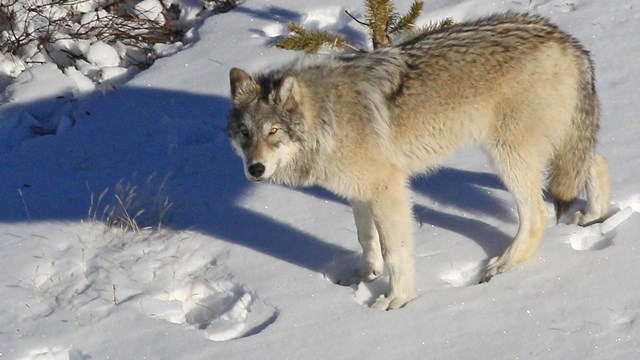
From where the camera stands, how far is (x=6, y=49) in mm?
9742

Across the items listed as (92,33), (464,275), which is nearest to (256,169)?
(464,275)

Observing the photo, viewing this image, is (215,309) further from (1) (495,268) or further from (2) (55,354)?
(1) (495,268)

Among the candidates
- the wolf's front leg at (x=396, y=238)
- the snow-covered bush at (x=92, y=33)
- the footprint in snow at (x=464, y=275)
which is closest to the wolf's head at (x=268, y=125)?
the wolf's front leg at (x=396, y=238)

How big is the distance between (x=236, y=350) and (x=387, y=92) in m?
1.91

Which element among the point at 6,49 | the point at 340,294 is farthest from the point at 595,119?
the point at 6,49

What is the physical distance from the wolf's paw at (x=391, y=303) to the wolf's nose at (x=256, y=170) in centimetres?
114

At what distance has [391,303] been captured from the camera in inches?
240

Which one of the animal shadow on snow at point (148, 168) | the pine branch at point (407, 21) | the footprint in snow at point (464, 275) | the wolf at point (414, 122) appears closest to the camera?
the wolf at point (414, 122)

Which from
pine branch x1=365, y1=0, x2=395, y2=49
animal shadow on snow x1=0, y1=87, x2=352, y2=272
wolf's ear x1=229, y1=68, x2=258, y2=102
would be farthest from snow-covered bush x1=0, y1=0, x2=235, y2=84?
wolf's ear x1=229, y1=68, x2=258, y2=102

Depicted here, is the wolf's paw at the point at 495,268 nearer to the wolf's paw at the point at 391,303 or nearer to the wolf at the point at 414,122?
the wolf at the point at 414,122

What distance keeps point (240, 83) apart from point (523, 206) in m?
2.03

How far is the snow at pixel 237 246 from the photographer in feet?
19.0

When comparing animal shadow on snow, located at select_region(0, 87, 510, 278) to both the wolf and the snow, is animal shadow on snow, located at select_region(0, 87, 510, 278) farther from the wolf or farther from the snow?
the wolf

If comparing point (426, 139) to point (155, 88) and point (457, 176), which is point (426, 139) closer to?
point (457, 176)
